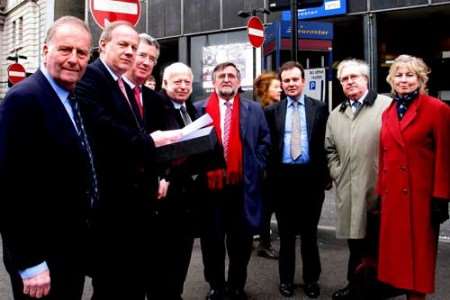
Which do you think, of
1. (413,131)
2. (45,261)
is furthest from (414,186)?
(45,261)

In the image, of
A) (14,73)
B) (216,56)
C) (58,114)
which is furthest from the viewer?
(14,73)

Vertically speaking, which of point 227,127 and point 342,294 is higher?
point 227,127

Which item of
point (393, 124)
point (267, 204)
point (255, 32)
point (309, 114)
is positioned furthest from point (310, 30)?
point (393, 124)

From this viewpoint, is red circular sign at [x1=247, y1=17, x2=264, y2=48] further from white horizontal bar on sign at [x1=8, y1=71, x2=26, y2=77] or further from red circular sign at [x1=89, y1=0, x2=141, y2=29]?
white horizontal bar on sign at [x1=8, y1=71, x2=26, y2=77]

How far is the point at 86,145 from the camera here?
8.57 ft

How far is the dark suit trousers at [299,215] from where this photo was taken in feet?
15.8

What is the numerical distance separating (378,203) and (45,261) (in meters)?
2.92

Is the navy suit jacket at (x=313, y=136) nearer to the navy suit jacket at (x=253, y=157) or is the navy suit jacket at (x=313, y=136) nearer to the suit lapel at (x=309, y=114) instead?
the suit lapel at (x=309, y=114)

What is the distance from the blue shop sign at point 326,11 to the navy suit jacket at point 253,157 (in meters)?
11.9

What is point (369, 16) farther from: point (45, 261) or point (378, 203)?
point (45, 261)

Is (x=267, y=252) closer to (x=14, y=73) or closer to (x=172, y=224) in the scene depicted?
(x=172, y=224)

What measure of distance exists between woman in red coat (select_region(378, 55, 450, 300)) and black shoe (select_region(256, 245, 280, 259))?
227cm

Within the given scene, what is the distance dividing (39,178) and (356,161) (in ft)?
9.47

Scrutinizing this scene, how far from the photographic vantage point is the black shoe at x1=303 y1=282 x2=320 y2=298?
4.75 m
